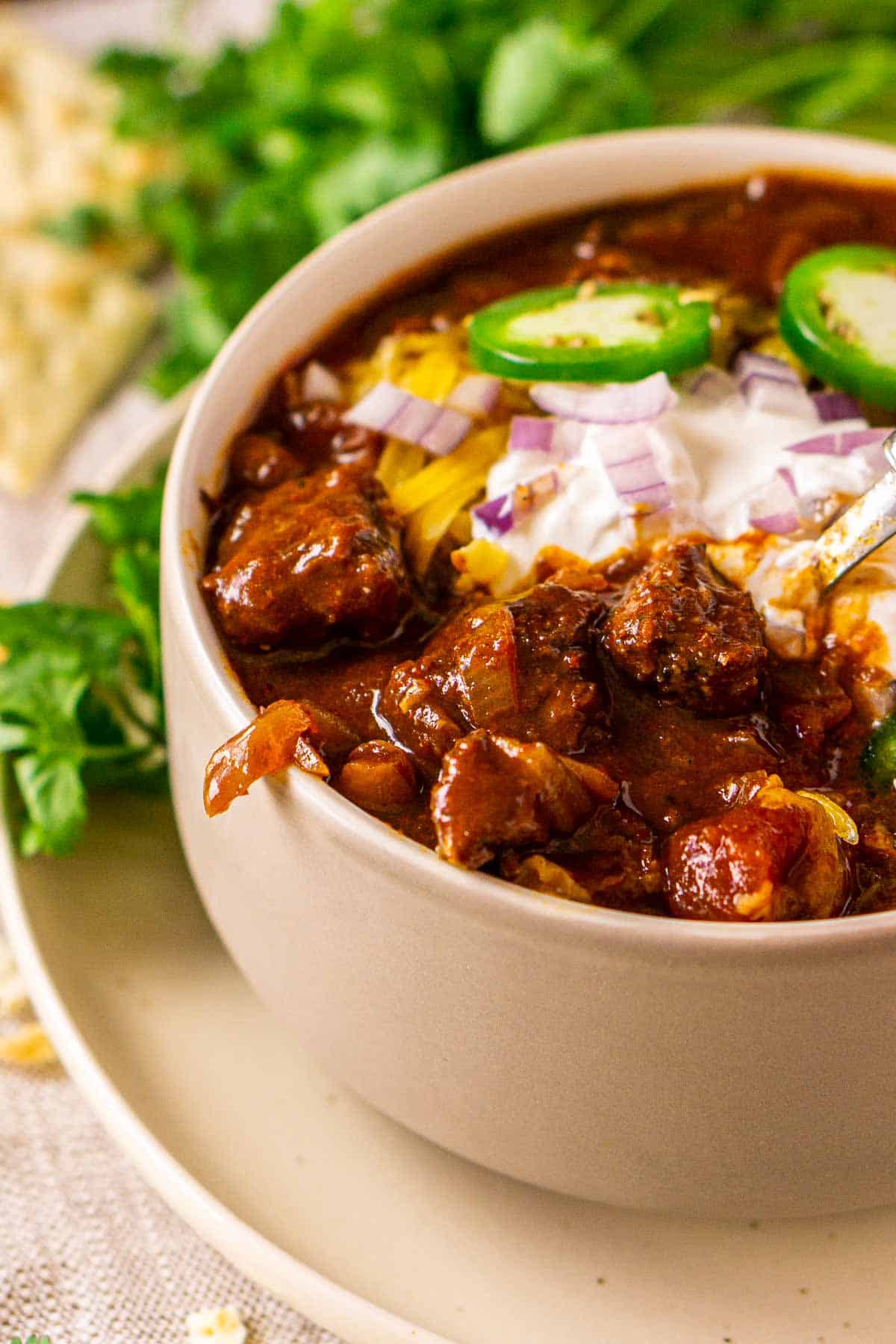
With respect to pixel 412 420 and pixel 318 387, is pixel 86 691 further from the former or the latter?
pixel 412 420

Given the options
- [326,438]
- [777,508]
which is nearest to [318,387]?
[326,438]

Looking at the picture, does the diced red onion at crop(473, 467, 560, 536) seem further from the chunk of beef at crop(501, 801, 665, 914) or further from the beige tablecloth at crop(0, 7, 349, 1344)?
the beige tablecloth at crop(0, 7, 349, 1344)

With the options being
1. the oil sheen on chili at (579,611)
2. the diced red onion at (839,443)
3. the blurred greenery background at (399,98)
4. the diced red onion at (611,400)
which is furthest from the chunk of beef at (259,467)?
the blurred greenery background at (399,98)

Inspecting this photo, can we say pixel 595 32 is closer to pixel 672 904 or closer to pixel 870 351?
pixel 870 351

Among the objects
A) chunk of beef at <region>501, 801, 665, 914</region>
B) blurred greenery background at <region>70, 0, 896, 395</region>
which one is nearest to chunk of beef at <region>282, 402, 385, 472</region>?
chunk of beef at <region>501, 801, 665, 914</region>

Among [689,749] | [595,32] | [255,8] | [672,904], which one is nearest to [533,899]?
[672,904]

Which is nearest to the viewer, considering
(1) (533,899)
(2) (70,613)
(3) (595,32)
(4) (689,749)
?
(1) (533,899)

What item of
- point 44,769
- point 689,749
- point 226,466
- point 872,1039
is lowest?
point 44,769

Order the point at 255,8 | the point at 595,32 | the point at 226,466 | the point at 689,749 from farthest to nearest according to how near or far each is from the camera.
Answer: the point at 255,8 < the point at 595,32 < the point at 226,466 < the point at 689,749
